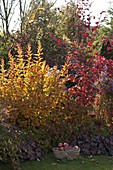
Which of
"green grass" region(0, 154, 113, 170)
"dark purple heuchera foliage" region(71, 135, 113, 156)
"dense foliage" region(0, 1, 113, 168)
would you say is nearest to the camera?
"green grass" region(0, 154, 113, 170)

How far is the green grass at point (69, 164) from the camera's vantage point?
618 centimetres

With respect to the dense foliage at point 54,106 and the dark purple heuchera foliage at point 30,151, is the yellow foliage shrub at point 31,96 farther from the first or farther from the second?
the dark purple heuchera foliage at point 30,151

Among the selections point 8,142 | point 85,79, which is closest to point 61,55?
point 85,79

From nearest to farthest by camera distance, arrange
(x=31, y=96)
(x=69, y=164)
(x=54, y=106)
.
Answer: (x=69, y=164) → (x=31, y=96) → (x=54, y=106)

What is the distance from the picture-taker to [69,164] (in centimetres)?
640

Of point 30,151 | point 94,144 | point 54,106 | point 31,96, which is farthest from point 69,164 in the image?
point 31,96

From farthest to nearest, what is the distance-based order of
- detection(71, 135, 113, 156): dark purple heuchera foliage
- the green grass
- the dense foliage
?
detection(71, 135, 113, 156): dark purple heuchera foliage < the dense foliage < the green grass

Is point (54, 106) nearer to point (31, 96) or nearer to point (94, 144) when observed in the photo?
point (31, 96)

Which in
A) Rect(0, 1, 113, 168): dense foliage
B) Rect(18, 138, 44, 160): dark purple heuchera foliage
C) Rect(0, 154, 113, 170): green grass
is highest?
Rect(0, 1, 113, 168): dense foliage

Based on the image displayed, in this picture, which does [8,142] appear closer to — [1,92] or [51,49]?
[1,92]

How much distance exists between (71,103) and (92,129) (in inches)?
23.2

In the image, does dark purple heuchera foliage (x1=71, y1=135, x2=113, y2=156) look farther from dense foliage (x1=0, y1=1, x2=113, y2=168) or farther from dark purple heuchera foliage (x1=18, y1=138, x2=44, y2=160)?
dark purple heuchera foliage (x1=18, y1=138, x2=44, y2=160)

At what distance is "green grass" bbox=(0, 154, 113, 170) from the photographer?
618cm

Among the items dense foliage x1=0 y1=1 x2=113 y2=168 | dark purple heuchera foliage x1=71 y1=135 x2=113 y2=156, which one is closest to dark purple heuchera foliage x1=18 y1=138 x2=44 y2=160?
dense foliage x1=0 y1=1 x2=113 y2=168
